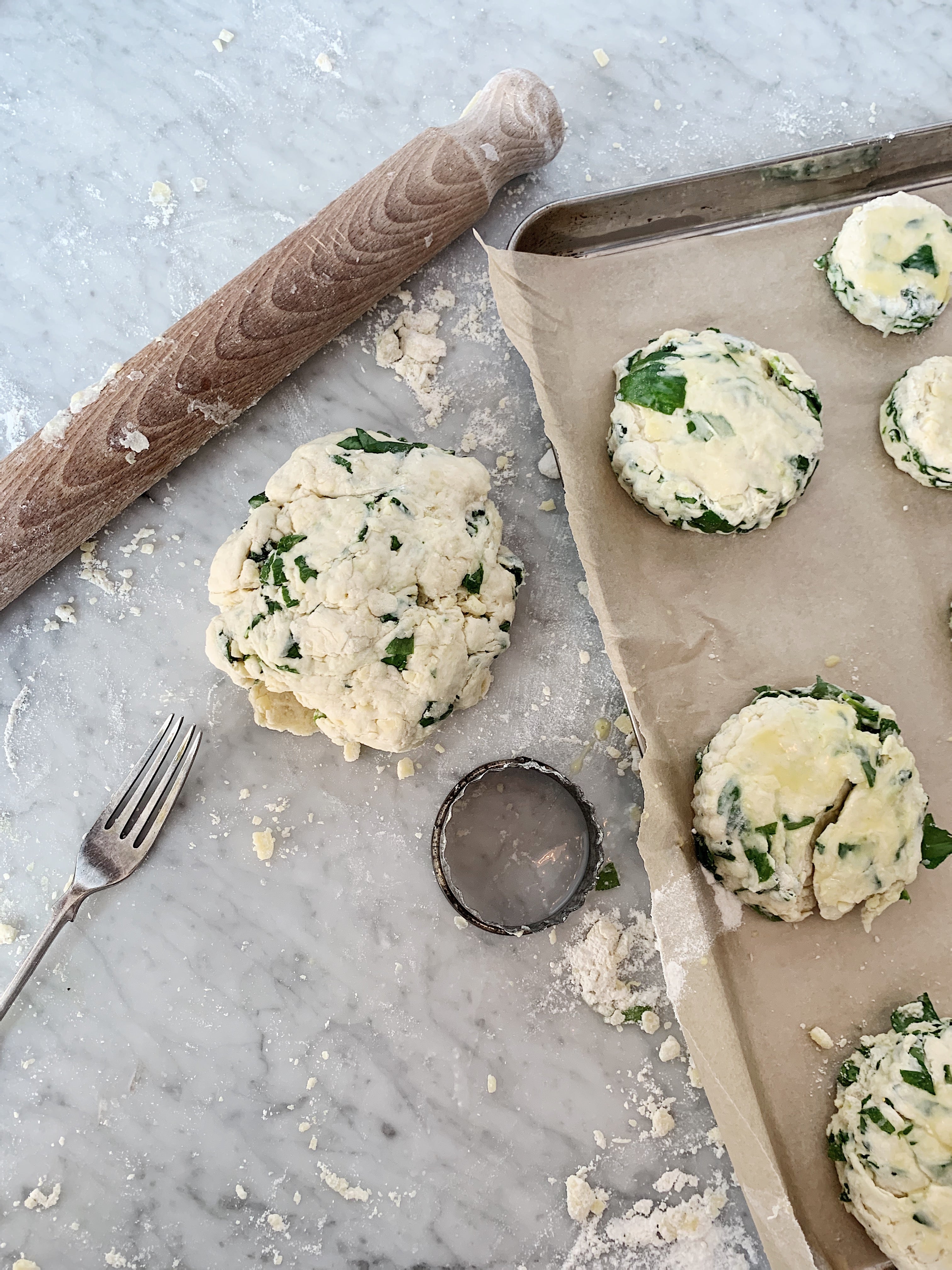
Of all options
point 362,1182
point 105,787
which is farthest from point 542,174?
point 362,1182

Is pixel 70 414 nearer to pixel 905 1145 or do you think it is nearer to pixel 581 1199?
pixel 581 1199

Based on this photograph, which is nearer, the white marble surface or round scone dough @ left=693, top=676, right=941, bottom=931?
round scone dough @ left=693, top=676, right=941, bottom=931

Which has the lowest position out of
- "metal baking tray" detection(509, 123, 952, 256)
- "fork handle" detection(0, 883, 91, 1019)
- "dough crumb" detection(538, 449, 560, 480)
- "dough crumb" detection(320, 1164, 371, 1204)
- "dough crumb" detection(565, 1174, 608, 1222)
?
"dough crumb" detection(565, 1174, 608, 1222)

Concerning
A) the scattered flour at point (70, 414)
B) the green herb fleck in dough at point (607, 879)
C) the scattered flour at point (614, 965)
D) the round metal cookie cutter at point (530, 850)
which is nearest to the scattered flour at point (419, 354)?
the scattered flour at point (70, 414)

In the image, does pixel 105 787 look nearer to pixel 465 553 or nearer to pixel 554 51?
pixel 465 553

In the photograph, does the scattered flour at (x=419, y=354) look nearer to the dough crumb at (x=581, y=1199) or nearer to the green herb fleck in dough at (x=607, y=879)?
the green herb fleck in dough at (x=607, y=879)

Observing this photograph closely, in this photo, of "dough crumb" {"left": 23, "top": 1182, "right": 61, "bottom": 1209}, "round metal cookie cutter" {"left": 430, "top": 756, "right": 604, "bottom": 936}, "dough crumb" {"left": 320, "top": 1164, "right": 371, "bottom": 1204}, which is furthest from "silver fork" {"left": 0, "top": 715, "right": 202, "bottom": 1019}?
"dough crumb" {"left": 320, "top": 1164, "right": 371, "bottom": 1204}

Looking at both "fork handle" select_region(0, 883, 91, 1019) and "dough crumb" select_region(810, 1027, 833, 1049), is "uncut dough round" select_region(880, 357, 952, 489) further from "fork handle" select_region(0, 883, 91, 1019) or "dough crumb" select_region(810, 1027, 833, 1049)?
"fork handle" select_region(0, 883, 91, 1019)
